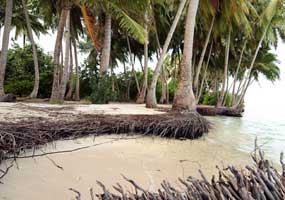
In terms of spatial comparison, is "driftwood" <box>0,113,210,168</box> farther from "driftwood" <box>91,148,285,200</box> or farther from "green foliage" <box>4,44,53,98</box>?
"green foliage" <box>4,44,53,98</box>

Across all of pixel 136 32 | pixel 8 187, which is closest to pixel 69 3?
pixel 136 32

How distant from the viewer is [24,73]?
2261 cm

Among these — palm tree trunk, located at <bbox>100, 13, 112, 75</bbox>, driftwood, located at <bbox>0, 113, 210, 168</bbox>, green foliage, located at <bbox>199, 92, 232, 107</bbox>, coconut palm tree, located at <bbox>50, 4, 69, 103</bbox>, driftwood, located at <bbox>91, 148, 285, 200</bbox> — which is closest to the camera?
driftwood, located at <bbox>91, 148, 285, 200</bbox>

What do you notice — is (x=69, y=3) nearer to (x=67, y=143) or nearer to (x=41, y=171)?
(x=67, y=143)

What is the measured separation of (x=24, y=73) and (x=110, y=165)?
19323mm

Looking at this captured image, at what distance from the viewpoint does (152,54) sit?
26.8 m

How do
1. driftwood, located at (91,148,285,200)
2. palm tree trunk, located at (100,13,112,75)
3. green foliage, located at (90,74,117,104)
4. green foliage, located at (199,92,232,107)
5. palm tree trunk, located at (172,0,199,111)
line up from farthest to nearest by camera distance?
green foliage, located at (199,92,232,107)
palm tree trunk, located at (100,13,112,75)
green foliage, located at (90,74,117,104)
palm tree trunk, located at (172,0,199,111)
driftwood, located at (91,148,285,200)

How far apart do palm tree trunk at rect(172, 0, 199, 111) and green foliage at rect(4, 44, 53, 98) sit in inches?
475

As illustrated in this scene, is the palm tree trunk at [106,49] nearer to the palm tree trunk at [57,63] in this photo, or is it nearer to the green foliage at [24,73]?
the palm tree trunk at [57,63]

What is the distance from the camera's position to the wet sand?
3.93 metres

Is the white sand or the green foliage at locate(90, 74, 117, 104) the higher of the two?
the green foliage at locate(90, 74, 117, 104)

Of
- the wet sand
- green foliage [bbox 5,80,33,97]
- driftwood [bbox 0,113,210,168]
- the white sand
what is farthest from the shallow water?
green foliage [bbox 5,80,33,97]

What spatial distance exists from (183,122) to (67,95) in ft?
52.0

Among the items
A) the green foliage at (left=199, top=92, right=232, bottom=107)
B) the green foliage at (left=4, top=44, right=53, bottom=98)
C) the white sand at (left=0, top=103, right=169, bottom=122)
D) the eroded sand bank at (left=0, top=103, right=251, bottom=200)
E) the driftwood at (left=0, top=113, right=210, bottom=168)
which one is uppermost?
the green foliage at (left=4, top=44, right=53, bottom=98)
